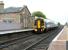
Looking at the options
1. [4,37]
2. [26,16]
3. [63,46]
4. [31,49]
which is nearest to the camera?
[63,46]

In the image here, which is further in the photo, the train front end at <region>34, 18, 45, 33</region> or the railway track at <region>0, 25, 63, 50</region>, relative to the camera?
the train front end at <region>34, 18, 45, 33</region>

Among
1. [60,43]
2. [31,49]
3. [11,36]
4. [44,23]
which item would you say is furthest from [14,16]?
[60,43]

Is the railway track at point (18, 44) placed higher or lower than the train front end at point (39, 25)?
lower

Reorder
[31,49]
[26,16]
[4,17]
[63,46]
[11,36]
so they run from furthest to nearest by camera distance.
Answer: [26,16] → [4,17] → [11,36] → [31,49] → [63,46]

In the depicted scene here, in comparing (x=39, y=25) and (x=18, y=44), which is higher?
(x=39, y=25)

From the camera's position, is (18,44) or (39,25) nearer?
(18,44)

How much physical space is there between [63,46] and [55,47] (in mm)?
266

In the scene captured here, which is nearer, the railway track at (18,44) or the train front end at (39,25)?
the railway track at (18,44)

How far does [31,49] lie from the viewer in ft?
54.1

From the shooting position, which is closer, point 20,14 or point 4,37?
point 4,37

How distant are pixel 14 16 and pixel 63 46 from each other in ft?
238

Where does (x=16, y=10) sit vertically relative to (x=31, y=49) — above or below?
above

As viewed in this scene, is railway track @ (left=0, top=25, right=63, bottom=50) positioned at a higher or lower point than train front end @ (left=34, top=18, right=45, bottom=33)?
lower

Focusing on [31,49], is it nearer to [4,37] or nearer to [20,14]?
[4,37]
